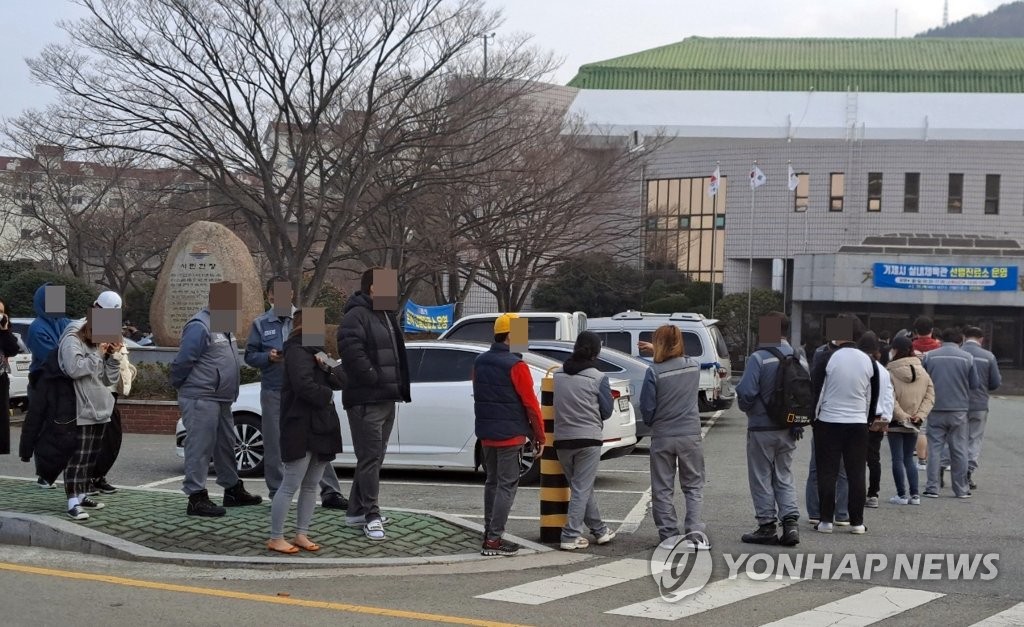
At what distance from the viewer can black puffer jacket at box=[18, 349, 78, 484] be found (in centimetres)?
935

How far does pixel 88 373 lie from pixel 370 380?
7.63ft

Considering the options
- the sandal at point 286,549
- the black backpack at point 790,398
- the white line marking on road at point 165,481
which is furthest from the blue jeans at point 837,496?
the white line marking on road at point 165,481

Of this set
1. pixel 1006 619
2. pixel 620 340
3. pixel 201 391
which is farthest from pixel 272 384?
pixel 620 340

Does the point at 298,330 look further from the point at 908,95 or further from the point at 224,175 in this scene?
the point at 908,95

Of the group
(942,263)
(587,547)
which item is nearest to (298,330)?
(587,547)

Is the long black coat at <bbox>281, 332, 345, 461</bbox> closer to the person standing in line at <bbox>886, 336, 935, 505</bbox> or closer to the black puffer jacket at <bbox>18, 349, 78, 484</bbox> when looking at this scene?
the black puffer jacket at <bbox>18, 349, 78, 484</bbox>

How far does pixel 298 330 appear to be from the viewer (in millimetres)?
8328

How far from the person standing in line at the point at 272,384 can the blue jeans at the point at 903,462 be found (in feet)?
18.5

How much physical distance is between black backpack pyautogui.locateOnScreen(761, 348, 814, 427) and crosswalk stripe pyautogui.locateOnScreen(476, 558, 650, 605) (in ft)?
5.20

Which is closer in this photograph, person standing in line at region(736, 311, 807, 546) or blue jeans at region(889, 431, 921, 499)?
person standing in line at region(736, 311, 807, 546)

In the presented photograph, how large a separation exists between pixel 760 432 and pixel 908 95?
56.8 meters

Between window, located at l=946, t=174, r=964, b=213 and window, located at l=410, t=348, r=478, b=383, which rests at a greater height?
window, located at l=946, t=174, r=964, b=213

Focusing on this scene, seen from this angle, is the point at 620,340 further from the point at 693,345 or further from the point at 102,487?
the point at 102,487

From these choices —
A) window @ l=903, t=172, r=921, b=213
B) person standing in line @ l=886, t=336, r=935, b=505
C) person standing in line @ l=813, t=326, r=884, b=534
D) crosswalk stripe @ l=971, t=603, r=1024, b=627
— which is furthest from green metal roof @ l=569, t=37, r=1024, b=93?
crosswalk stripe @ l=971, t=603, r=1024, b=627
